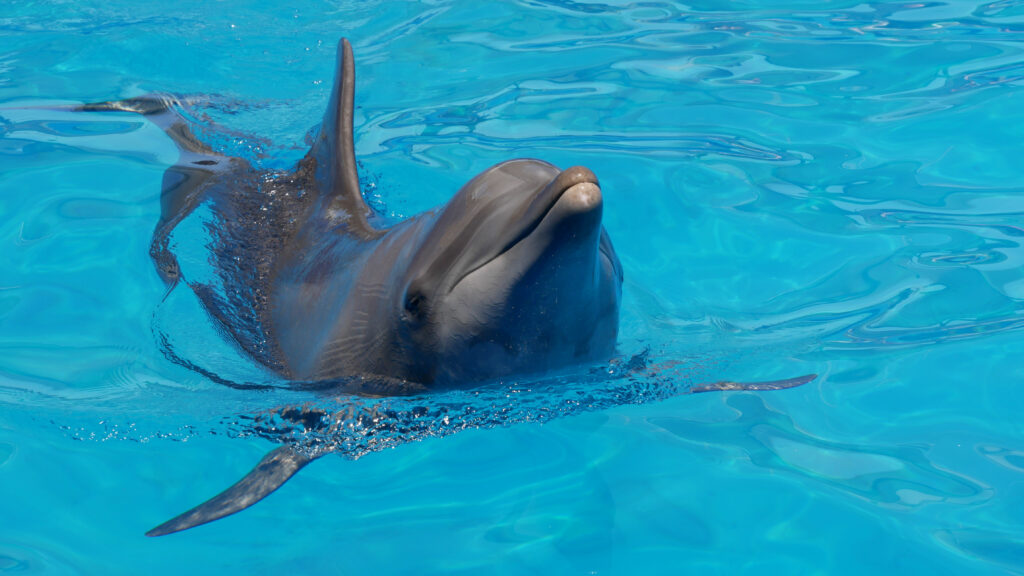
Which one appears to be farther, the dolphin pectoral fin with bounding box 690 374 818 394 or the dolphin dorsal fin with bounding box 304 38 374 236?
the dolphin dorsal fin with bounding box 304 38 374 236

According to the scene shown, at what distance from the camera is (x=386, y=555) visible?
170 inches

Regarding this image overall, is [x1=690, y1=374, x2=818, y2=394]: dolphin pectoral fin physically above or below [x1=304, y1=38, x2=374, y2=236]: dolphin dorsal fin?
below

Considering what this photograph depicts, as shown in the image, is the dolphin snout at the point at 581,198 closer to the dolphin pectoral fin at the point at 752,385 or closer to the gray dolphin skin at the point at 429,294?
the gray dolphin skin at the point at 429,294

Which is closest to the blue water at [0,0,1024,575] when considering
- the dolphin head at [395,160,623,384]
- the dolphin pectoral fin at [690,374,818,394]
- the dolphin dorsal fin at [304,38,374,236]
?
the dolphin pectoral fin at [690,374,818,394]

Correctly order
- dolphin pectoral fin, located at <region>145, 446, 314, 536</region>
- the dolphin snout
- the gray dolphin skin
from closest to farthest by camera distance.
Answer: the dolphin snout, the gray dolphin skin, dolphin pectoral fin, located at <region>145, 446, 314, 536</region>

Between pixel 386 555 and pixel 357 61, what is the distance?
27.5 ft

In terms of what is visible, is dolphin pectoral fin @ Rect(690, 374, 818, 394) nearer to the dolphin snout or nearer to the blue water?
the blue water

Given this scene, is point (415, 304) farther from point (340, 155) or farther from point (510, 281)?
point (340, 155)

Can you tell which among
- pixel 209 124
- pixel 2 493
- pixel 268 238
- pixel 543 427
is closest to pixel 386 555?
pixel 543 427

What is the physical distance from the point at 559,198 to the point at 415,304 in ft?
3.20

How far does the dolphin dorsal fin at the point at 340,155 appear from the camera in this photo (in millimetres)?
5949

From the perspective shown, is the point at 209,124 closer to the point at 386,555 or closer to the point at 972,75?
the point at 386,555

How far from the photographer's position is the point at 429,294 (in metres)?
4.18

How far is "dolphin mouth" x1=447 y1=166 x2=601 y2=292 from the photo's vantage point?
3551 millimetres
